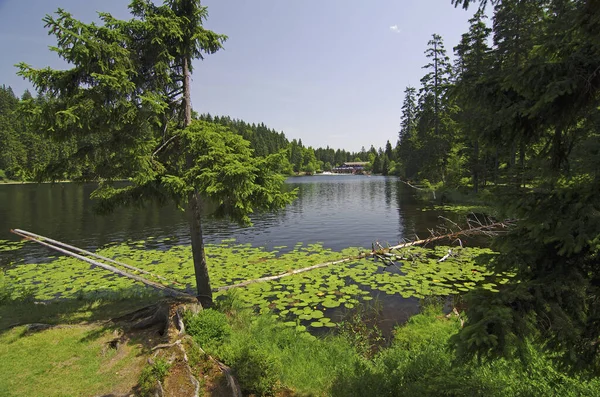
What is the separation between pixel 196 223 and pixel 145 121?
331 centimetres

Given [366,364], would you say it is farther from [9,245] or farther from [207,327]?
[9,245]

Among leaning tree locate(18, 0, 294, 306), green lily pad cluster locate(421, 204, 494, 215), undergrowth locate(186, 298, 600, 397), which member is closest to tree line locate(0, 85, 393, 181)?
leaning tree locate(18, 0, 294, 306)

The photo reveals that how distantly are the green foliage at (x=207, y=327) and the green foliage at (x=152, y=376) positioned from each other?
4.36 feet

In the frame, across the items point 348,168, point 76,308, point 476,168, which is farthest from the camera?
point 348,168

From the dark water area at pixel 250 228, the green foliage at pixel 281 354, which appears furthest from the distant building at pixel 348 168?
the green foliage at pixel 281 354

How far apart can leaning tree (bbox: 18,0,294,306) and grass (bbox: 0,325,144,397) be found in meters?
3.12

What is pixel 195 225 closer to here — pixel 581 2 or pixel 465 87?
pixel 465 87

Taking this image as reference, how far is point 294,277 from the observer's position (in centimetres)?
1365

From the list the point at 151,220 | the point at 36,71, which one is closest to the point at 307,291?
the point at 36,71

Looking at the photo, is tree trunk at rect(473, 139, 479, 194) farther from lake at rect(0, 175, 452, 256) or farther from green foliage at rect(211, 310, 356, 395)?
green foliage at rect(211, 310, 356, 395)

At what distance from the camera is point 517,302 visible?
3.16 m

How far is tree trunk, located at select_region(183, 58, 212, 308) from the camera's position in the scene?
9484 mm

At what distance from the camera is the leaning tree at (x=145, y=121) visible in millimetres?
7125

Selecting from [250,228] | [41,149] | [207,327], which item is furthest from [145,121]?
[41,149]
